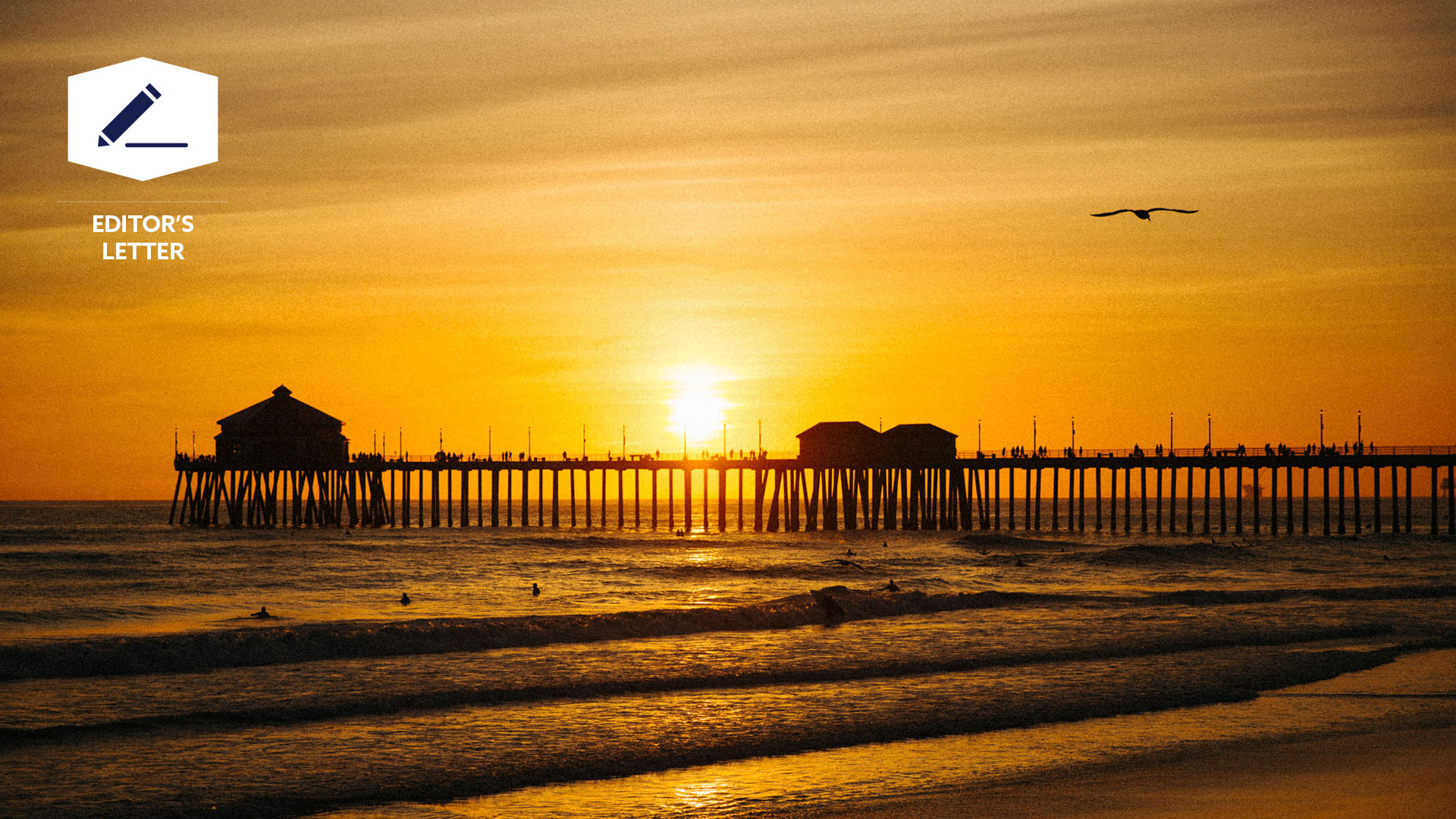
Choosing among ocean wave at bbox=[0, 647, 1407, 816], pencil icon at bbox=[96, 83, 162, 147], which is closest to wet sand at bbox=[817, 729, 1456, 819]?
ocean wave at bbox=[0, 647, 1407, 816]

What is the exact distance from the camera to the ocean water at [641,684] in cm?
1219

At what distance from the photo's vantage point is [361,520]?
281ft

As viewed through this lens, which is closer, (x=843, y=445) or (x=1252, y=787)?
(x=1252, y=787)

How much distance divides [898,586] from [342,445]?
54.0 meters

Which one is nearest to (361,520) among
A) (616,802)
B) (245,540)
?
(245,540)

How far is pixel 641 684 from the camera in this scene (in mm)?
17891

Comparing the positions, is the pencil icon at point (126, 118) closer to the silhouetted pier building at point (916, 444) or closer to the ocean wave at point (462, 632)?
the ocean wave at point (462, 632)

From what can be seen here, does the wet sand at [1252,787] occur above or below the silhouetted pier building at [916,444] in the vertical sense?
below

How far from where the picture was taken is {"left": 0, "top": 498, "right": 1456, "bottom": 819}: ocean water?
12.2 meters

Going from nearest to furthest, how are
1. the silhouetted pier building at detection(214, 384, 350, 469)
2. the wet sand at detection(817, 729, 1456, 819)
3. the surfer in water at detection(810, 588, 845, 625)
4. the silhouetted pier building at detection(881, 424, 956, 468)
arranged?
the wet sand at detection(817, 729, 1456, 819), the surfer in water at detection(810, 588, 845, 625), the silhouetted pier building at detection(881, 424, 956, 468), the silhouetted pier building at detection(214, 384, 350, 469)

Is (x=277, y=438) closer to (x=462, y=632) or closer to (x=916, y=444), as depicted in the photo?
(x=916, y=444)

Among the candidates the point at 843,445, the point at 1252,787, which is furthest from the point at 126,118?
the point at 843,445

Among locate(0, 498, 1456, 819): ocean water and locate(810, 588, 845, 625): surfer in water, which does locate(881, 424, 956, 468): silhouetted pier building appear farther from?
locate(810, 588, 845, 625): surfer in water

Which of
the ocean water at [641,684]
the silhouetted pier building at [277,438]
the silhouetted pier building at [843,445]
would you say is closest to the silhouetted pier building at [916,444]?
the silhouetted pier building at [843,445]
